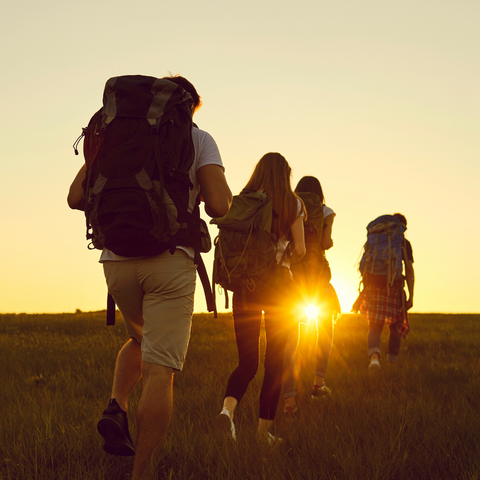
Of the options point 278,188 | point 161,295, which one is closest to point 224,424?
point 161,295

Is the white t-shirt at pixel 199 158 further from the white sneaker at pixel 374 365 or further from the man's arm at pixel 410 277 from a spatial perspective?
the man's arm at pixel 410 277

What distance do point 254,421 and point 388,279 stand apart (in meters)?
4.02

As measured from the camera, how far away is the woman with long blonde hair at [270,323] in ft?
13.1

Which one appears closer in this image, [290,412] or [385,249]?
[290,412]

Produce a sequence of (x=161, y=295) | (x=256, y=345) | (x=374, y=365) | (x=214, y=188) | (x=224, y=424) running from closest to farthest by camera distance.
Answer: (x=161, y=295) → (x=214, y=188) → (x=224, y=424) → (x=256, y=345) → (x=374, y=365)

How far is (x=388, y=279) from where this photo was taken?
25.3 feet

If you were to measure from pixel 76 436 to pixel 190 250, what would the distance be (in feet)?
6.31

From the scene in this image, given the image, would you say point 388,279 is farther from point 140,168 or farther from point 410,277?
point 140,168

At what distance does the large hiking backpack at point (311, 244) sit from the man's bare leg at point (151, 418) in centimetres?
291

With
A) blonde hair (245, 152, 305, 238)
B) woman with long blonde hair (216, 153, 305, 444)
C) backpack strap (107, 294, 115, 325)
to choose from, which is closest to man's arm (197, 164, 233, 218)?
backpack strap (107, 294, 115, 325)

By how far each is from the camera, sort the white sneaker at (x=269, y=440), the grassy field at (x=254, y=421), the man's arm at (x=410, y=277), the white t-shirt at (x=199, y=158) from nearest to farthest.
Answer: the white t-shirt at (x=199, y=158)
the grassy field at (x=254, y=421)
the white sneaker at (x=269, y=440)
the man's arm at (x=410, y=277)

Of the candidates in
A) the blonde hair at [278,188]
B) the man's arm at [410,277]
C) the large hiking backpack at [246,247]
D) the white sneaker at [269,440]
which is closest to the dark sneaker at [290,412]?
the white sneaker at [269,440]

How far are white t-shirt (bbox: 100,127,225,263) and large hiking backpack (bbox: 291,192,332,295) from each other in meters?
2.69

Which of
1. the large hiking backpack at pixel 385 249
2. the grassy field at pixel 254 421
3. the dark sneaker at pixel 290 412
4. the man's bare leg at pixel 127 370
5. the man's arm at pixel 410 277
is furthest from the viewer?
the man's arm at pixel 410 277
